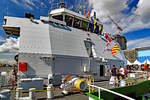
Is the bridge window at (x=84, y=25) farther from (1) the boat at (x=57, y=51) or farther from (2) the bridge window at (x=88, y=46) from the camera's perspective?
(2) the bridge window at (x=88, y=46)

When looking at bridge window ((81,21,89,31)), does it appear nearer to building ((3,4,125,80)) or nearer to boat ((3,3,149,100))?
boat ((3,3,149,100))

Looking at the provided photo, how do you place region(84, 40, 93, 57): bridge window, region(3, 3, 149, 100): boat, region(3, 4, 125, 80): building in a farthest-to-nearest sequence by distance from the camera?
region(84, 40, 93, 57): bridge window < region(3, 4, 125, 80): building < region(3, 3, 149, 100): boat

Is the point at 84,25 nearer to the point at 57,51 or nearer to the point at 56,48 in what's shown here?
the point at 56,48

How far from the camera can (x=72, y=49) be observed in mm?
11297

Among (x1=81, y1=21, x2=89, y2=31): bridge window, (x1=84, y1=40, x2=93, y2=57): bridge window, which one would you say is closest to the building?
(x1=84, y1=40, x2=93, y2=57): bridge window

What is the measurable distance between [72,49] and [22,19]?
5.79 m

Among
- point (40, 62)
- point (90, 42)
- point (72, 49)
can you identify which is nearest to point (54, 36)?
point (72, 49)

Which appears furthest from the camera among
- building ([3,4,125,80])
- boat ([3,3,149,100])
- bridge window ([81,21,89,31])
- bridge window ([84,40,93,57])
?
bridge window ([81,21,89,31])

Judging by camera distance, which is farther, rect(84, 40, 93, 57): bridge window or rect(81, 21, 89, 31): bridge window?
rect(81, 21, 89, 31): bridge window

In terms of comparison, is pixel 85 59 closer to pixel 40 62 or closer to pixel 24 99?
pixel 40 62

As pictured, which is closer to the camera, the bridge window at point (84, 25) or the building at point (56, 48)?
the building at point (56, 48)

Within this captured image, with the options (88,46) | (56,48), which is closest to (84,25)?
(88,46)

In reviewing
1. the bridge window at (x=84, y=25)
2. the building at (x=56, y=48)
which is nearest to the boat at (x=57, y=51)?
the building at (x=56, y=48)

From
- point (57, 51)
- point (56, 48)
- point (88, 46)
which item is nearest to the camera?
point (57, 51)
